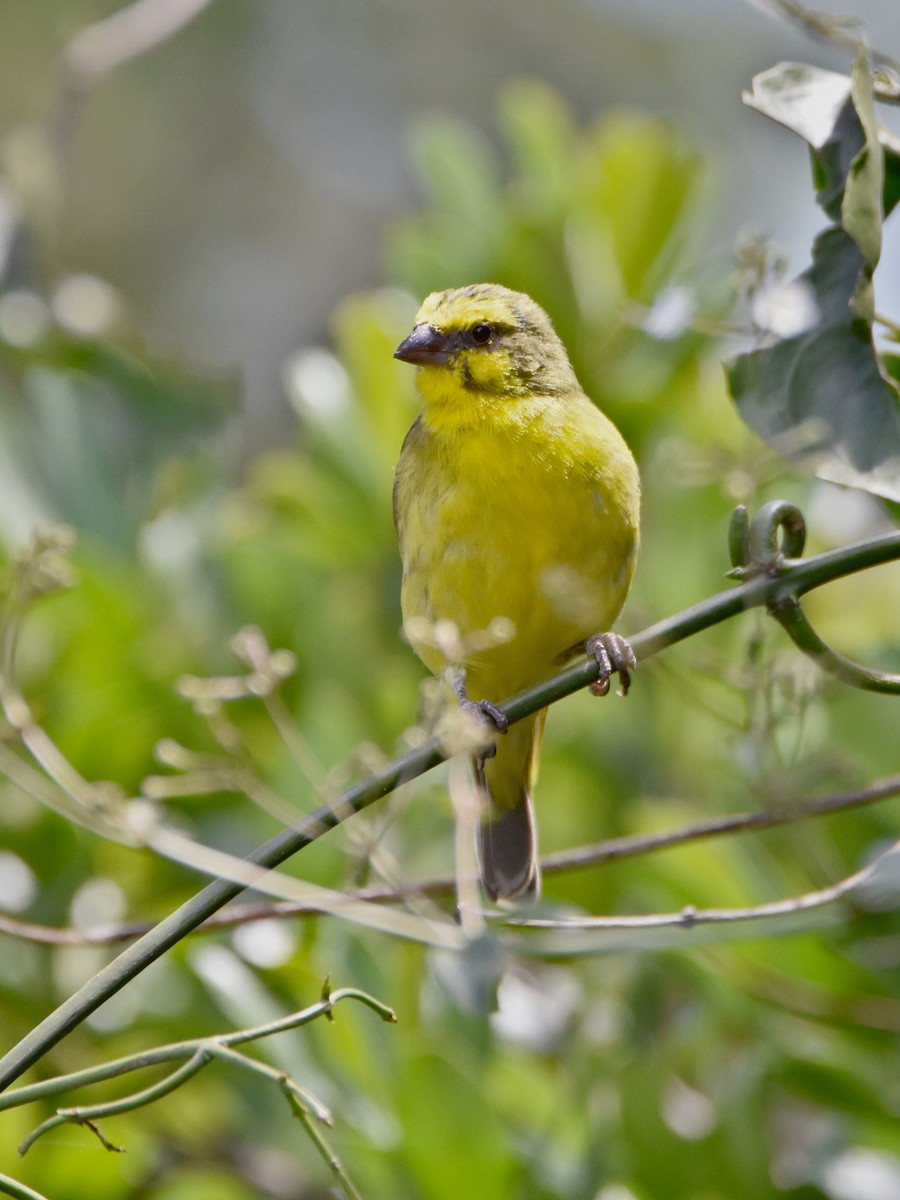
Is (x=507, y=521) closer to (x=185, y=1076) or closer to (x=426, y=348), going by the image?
(x=426, y=348)

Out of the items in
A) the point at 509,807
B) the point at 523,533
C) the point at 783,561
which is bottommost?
the point at 509,807

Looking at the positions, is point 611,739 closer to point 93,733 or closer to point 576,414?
point 576,414

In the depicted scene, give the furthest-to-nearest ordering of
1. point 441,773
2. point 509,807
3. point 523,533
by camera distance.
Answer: point 509,807 < point 441,773 < point 523,533

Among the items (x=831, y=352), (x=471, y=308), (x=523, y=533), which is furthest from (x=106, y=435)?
(x=831, y=352)

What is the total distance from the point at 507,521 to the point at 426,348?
502 mm

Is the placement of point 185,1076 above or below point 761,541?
below

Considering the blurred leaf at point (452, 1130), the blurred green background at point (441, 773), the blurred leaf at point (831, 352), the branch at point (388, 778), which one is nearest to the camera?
the branch at point (388, 778)

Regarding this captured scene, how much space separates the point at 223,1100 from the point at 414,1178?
2.26ft

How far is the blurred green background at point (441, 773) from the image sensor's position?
2404 mm

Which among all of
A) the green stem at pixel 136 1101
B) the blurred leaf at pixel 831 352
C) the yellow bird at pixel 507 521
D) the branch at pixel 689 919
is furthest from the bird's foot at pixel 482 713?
the green stem at pixel 136 1101

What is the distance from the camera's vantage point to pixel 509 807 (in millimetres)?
3049

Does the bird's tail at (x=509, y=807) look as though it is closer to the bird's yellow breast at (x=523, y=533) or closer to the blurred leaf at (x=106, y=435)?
the bird's yellow breast at (x=523, y=533)

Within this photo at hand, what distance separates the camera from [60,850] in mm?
2736

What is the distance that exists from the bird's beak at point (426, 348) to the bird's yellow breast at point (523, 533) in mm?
189
